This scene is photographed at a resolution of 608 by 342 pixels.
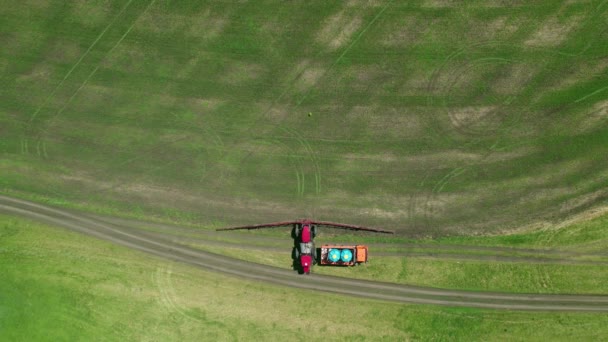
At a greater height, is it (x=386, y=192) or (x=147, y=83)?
(x=147, y=83)

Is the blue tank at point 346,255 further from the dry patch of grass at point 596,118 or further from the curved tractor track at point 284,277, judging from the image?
the dry patch of grass at point 596,118

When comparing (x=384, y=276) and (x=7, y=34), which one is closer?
(x=384, y=276)

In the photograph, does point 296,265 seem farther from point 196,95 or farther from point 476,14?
point 476,14

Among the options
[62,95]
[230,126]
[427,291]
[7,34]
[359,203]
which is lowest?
[427,291]

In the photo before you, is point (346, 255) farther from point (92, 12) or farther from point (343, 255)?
point (92, 12)

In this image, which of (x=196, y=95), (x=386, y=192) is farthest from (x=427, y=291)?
(x=196, y=95)

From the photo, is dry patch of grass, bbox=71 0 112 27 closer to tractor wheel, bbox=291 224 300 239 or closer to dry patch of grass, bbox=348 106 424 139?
dry patch of grass, bbox=348 106 424 139
